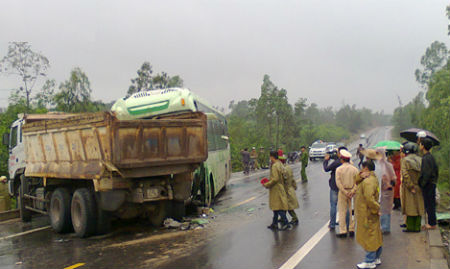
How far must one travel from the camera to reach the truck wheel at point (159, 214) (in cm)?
906

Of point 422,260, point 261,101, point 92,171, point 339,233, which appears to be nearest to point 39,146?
point 92,171

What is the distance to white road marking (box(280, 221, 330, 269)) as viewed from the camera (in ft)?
19.6

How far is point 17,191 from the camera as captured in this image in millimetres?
11938

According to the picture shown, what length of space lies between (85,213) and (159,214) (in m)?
1.65

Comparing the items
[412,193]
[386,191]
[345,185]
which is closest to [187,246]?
[345,185]

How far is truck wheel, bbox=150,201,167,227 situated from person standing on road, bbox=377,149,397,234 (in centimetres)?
461

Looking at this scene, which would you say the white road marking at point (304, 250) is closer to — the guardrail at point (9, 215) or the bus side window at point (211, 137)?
the bus side window at point (211, 137)

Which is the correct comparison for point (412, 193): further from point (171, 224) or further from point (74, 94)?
point (74, 94)

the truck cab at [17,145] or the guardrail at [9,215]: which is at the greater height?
the truck cab at [17,145]

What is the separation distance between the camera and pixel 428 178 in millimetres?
7172

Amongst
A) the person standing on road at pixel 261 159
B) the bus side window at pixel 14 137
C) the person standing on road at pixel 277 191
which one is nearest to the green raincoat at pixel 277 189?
→ the person standing on road at pixel 277 191

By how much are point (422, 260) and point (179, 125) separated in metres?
4.98

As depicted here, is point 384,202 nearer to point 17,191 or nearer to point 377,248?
point 377,248

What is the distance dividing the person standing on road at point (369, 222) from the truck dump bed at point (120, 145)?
3.88 metres
